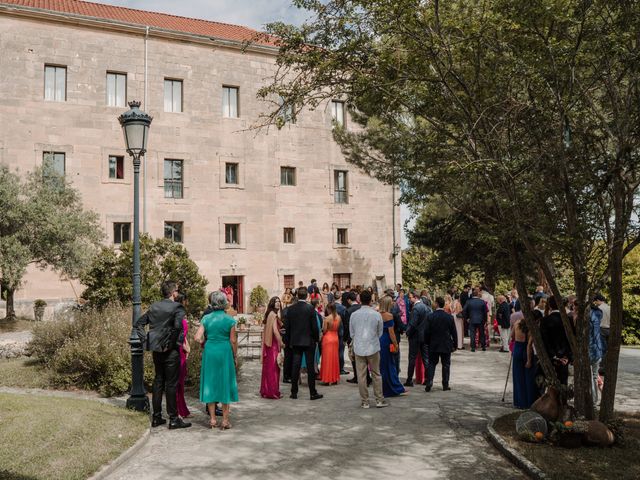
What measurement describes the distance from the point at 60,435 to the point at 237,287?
25309 mm

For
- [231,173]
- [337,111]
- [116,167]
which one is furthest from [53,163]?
[337,111]

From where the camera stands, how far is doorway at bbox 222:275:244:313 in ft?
106

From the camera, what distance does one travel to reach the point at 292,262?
33688mm

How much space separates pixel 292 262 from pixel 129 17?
1618cm

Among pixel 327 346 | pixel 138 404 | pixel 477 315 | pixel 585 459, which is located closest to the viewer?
pixel 585 459

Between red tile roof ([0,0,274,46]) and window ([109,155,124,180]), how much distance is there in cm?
699

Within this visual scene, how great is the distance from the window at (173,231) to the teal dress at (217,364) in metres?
22.8

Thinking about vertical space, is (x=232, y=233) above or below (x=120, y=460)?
above

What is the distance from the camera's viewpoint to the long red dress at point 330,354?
38.7 ft

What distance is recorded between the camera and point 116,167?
2958 cm

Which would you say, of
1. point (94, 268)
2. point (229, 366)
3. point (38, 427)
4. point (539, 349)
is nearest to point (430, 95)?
point (539, 349)

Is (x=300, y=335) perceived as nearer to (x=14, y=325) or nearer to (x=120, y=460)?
(x=120, y=460)

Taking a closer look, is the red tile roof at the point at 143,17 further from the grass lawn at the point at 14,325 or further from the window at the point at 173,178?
the grass lawn at the point at 14,325

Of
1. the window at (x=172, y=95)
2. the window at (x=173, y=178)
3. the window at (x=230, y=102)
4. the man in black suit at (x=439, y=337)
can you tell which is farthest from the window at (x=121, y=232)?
the man in black suit at (x=439, y=337)
